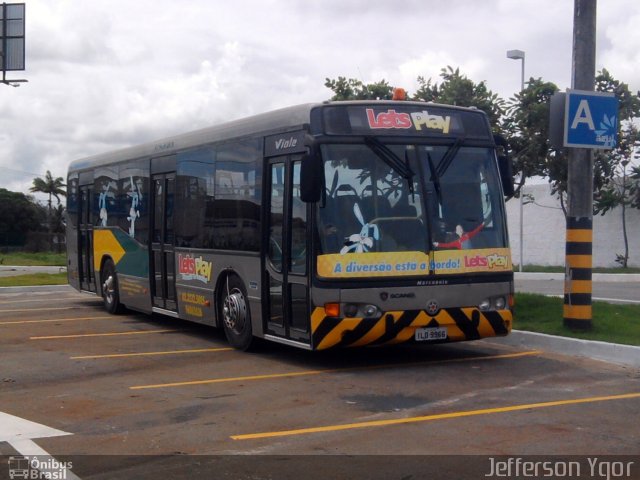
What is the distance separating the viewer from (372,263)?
1015 cm

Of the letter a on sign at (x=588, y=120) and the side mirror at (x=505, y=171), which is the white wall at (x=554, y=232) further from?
the side mirror at (x=505, y=171)

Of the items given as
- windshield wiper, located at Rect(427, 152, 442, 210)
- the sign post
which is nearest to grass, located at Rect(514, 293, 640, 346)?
windshield wiper, located at Rect(427, 152, 442, 210)

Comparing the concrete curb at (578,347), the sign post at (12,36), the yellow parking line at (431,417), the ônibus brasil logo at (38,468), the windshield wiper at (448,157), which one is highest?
the sign post at (12,36)

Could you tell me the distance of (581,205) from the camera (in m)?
12.4

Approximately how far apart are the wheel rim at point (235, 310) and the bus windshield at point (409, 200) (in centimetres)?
234

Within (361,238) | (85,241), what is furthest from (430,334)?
(85,241)

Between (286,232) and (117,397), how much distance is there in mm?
2931

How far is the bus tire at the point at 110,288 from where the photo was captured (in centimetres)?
1705

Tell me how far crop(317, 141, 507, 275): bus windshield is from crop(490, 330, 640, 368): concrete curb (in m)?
1.86

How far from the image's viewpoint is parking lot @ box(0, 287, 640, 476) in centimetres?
708

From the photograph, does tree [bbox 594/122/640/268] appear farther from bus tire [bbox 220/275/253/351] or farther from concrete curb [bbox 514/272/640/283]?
→ bus tire [bbox 220/275/253/351]

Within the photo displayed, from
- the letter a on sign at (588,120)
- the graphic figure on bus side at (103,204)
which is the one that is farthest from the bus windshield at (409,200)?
the graphic figure on bus side at (103,204)

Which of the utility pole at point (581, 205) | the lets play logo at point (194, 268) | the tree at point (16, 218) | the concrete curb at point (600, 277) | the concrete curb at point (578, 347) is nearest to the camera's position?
the concrete curb at point (578, 347)

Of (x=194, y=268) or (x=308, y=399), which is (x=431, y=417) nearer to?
(x=308, y=399)
